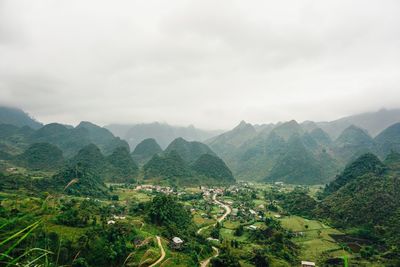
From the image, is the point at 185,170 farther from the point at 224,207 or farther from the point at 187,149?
the point at 187,149

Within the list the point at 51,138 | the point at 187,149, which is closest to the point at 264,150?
the point at 187,149

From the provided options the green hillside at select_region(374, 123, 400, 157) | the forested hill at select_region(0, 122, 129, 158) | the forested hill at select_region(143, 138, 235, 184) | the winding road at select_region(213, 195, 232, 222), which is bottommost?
the winding road at select_region(213, 195, 232, 222)

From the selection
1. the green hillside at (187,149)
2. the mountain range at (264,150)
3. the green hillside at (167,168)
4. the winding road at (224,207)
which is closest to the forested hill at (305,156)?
the mountain range at (264,150)

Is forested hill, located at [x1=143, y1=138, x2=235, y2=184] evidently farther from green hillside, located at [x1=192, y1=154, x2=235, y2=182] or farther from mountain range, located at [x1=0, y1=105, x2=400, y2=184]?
mountain range, located at [x1=0, y1=105, x2=400, y2=184]

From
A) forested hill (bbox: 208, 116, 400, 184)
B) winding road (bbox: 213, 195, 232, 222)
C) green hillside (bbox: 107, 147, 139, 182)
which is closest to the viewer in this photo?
winding road (bbox: 213, 195, 232, 222)

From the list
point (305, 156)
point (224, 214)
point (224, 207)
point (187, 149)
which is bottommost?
point (224, 207)

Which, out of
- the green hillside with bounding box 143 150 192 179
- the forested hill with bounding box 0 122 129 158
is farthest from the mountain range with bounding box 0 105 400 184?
the green hillside with bounding box 143 150 192 179

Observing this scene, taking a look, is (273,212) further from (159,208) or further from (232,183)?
(232,183)

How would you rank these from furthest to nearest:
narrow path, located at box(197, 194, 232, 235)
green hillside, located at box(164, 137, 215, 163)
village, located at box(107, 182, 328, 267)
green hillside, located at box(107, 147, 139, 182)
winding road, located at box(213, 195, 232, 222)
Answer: green hillside, located at box(164, 137, 215, 163), green hillside, located at box(107, 147, 139, 182), winding road, located at box(213, 195, 232, 222), narrow path, located at box(197, 194, 232, 235), village, located at box(107, 182, 328, 267)

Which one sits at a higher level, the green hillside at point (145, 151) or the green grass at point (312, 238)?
the green hillside at point (145, 151)

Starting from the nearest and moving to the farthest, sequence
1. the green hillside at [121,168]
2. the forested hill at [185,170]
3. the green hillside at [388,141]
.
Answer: the green hillside at [121,168]
the forested hill at [185,170]
the green hillside at [388,141]

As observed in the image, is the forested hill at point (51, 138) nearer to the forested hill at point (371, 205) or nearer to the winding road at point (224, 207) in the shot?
the winding road at point (224, 207)

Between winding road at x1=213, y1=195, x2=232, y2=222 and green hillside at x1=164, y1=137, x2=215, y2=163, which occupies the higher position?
green hillside at x1=164, y1=137, x2=215, y2=163
